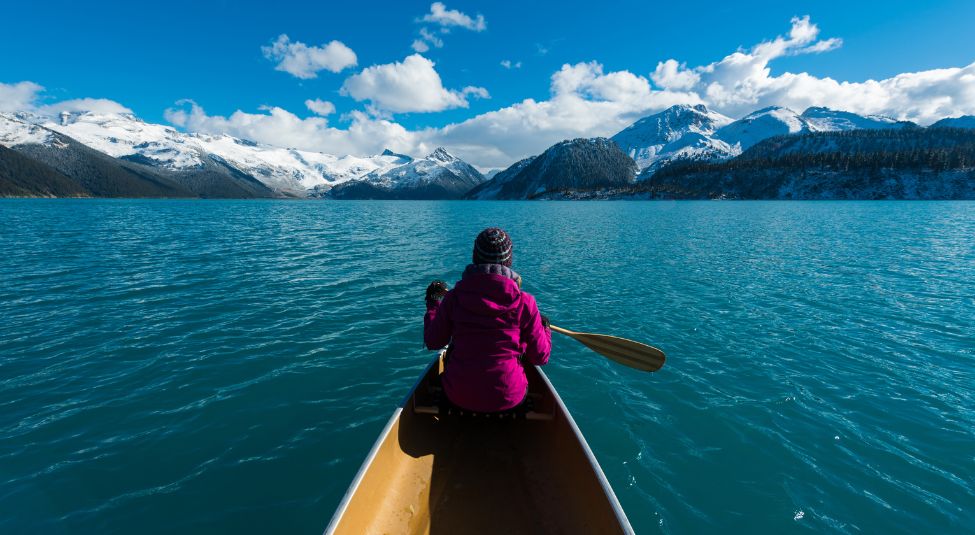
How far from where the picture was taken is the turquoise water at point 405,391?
7.36 metres

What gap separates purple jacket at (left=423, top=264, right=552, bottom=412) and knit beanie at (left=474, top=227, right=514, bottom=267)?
201 millimetres

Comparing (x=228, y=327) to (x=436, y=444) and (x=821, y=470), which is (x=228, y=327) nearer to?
(x=436, y=444)

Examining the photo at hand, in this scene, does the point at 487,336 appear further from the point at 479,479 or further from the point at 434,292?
the point at 479,479

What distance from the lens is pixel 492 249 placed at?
609 centimetres

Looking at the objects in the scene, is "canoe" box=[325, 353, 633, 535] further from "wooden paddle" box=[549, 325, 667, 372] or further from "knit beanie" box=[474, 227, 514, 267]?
"wooden paddle" box=[549, 325, 667, 372]

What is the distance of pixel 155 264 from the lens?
28.8 meters

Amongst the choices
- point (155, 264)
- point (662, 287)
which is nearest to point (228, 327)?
point (155, 264)

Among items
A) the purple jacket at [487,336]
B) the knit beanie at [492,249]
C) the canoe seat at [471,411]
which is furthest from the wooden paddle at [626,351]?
the knit beanie at [492,249]

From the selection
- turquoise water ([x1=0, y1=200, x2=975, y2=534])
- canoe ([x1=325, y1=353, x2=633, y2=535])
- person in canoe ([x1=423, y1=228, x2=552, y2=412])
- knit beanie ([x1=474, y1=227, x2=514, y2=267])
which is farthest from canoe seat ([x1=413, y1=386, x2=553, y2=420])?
knit beanie ([x1=474, y1=227, x2=514, y2=267])

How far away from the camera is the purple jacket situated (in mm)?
5781

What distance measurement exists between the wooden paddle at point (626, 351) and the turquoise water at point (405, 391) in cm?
145

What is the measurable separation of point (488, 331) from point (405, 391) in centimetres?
644

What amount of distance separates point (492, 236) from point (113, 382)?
12621 mm

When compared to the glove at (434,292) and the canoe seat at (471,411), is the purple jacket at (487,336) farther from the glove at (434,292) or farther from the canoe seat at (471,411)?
the glove at (434,292)
